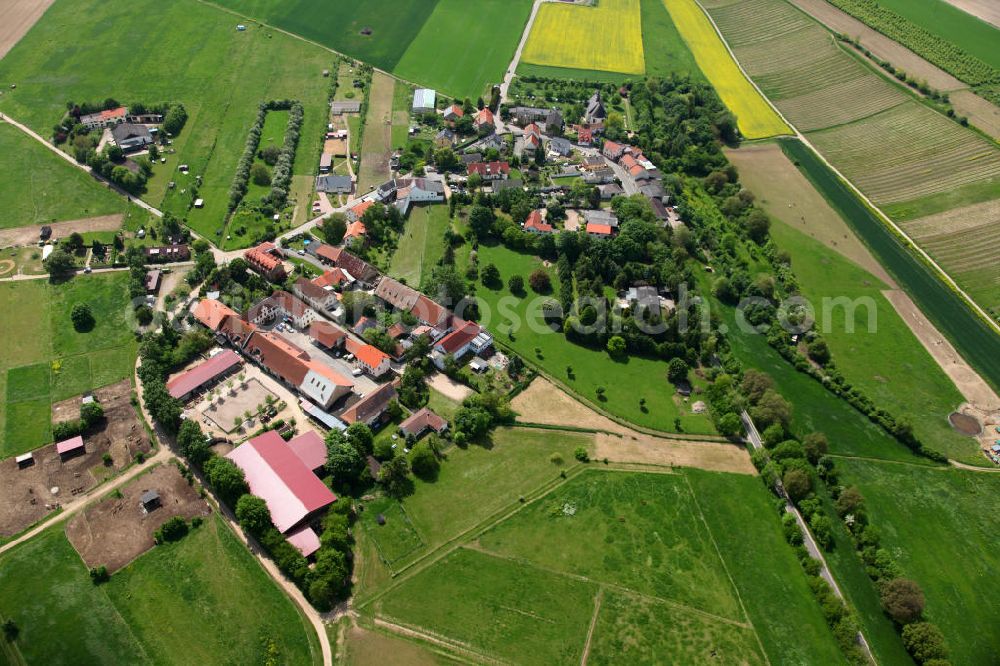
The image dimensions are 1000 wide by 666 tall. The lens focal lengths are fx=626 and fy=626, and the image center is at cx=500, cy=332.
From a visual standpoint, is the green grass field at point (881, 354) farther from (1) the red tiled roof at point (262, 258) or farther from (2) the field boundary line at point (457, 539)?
(1) the red tiled roof at point (262, 258)

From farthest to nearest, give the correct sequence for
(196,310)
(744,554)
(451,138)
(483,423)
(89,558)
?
(451,138)
(196,310)
(483,423)
(744,554)
(89,558)

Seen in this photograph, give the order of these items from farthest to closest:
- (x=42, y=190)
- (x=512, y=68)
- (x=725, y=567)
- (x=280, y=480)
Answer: (x=512, y=68)
(x=42, y=190)
(x=280, y=480)
(x=725, y=567)

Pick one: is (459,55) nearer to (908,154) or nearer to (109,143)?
(109,143)

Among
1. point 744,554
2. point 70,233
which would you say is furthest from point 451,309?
point 70,233

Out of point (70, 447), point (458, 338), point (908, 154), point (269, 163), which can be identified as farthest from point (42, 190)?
point (908, 154)

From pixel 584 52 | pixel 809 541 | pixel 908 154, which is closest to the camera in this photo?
pixel 809 541

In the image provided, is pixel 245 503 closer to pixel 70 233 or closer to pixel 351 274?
pixel 351 274

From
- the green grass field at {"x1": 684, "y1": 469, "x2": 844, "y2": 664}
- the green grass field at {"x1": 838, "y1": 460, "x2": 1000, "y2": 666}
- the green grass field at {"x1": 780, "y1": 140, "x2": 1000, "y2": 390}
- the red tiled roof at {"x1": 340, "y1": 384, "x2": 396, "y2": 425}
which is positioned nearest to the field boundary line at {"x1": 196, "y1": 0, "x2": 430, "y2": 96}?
the green grass field at {"x1": 780, "y1": 140, "x2": 1000, "y2": 390}
